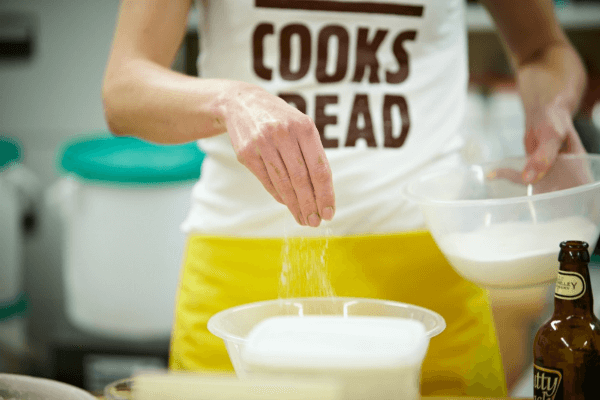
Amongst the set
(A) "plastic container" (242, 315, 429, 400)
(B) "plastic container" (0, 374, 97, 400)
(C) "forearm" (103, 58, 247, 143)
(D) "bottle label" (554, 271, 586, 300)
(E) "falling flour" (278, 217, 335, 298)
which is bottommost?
(B) "plastic container" (0, 374, 97, 400)

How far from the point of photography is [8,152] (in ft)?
7.00

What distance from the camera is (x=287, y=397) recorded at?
0.45m

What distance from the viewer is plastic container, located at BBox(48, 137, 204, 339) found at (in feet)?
5.89

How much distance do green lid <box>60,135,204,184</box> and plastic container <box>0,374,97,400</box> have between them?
1.14m

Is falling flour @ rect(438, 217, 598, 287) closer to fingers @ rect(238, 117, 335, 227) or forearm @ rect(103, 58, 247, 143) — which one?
fingers @ rect(238, 117, 335, 227)

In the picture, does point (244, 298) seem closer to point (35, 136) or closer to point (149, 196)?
point (149, 196)

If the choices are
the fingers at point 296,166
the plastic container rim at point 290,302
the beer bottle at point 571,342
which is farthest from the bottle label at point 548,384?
the fingers at point 296,166

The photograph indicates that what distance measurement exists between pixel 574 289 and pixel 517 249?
161mm

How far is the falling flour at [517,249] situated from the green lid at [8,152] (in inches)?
69.8


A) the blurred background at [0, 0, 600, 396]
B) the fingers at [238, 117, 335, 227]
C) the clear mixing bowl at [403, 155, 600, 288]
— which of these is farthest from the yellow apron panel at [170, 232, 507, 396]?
the blurred background at [0, 0, 600, 396]

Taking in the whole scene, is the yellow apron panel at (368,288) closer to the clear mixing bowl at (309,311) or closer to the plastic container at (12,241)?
the clear mixing bowl at (309,311)

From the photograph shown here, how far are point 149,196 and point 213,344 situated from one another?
2.95 feet

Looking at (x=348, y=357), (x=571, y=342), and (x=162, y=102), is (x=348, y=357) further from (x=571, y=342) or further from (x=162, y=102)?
(x=162, y=102)

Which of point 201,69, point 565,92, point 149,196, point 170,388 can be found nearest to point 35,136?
point 149,196
